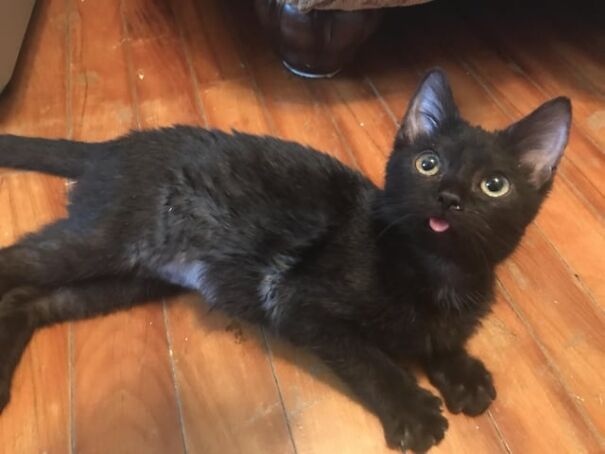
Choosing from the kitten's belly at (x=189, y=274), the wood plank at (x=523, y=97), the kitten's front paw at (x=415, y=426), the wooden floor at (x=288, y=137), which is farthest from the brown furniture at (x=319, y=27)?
the kitten's front paw at (x=415, y=426)

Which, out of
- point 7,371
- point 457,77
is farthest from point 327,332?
point 457,77

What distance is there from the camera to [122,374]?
1.29 meters

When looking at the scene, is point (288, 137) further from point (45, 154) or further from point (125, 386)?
point (125, 386)

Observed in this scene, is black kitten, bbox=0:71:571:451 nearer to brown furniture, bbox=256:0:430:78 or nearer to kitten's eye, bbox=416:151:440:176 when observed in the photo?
kitten's eye, bbox=416:151:440:176

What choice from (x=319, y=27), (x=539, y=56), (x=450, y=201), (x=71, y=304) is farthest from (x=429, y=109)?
(x=539, y=56)

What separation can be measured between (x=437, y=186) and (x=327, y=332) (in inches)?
14.2

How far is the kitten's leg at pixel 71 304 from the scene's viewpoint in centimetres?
126

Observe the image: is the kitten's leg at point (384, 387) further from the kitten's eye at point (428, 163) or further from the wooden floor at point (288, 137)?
the kitten's eye at point (428, 163)

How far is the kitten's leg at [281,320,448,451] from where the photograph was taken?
1.17 meters

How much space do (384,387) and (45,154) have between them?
95cm

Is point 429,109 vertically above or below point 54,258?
above

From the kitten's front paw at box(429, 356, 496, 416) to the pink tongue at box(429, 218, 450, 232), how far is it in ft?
1.05

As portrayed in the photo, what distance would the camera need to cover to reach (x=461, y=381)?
1.27 metres

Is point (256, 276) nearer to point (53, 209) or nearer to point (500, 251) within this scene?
point (500, 251)
